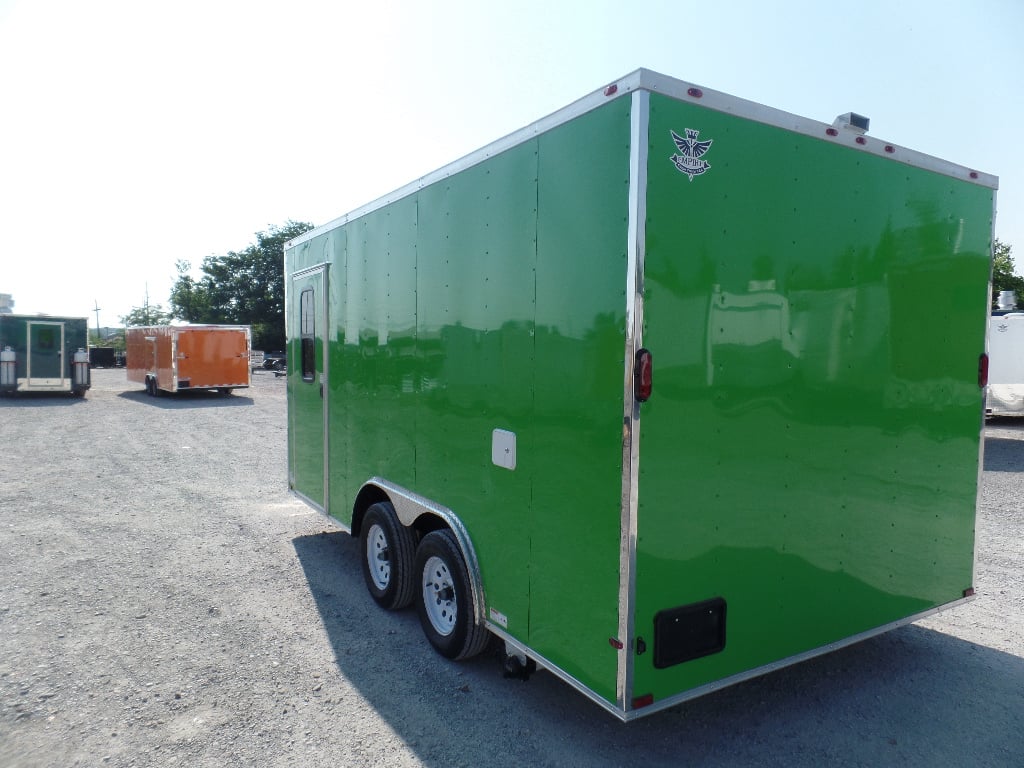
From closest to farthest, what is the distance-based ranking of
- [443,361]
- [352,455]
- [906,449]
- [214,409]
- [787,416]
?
[787,416], [906,449], [443,361], [352,455], [214,409]

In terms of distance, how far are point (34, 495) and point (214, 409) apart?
10.0m

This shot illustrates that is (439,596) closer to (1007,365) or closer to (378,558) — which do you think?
(378,558)

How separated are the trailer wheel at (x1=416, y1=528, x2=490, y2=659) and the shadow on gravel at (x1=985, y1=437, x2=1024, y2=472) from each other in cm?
926

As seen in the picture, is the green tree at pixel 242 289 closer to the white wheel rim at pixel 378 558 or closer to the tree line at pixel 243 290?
the tree line at pixel 243 290

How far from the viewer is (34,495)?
27.1 ft

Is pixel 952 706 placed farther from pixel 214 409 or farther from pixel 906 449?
pixel 214 409

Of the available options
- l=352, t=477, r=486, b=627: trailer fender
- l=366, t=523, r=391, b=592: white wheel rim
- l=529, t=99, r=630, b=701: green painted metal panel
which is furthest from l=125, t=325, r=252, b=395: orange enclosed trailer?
l=529, t=99, r=630, b=701: green painted metal panel

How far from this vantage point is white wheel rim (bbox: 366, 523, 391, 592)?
16.0 ft

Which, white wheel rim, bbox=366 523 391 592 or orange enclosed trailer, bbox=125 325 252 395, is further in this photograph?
orange enclosed trailer, bbox=125 325 252 395

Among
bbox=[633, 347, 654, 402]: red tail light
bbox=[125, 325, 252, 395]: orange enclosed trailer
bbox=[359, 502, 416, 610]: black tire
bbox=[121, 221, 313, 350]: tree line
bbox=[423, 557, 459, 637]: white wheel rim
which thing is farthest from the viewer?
bbox=[121, 221, 313, 350]: tree line

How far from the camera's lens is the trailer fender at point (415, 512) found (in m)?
3.67

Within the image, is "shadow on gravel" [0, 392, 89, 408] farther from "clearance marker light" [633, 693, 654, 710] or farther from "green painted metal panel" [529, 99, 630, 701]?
"clearance marker light" [633, 693, 654, 710]

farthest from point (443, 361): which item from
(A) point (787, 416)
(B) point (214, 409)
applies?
(B) point (214, 409)

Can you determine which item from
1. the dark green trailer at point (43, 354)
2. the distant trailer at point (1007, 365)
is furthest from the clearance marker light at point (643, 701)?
the dark green trailer at point (43, 354)
